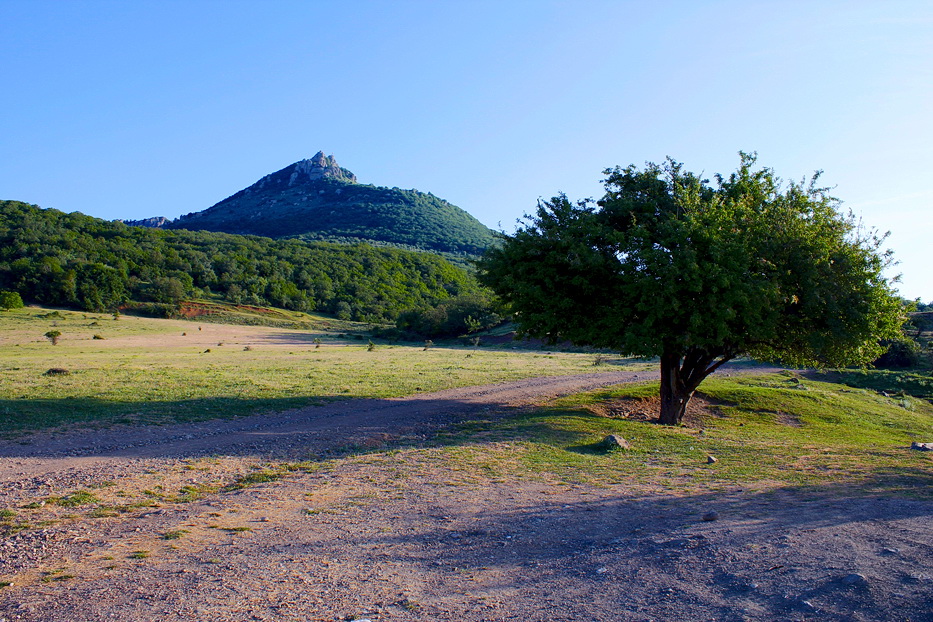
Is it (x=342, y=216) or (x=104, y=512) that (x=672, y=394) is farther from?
(x=342, y=216)

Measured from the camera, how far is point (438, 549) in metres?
6.68

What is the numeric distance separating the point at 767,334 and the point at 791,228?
2928 millimetres

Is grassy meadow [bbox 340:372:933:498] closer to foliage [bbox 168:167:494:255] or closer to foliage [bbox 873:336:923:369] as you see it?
foliage [bbox 873:336:923:369]

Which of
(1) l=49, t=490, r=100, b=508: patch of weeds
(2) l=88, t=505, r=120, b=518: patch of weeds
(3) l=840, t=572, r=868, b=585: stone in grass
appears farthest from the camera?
(1) l=49, t=490, r=100, b=508: patch of weeds

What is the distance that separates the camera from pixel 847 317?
16109mm

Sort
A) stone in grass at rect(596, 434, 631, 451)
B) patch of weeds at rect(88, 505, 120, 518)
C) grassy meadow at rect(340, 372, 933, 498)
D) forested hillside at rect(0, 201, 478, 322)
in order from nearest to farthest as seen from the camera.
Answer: patch of weeds at rect(88, 505, 120, 518)
grassy meadow at rect(340, 372, 933, 498)
stone in grass at rect(596, 434, 631, 451)
forested hillside at rect(0, 201, 478, 322)

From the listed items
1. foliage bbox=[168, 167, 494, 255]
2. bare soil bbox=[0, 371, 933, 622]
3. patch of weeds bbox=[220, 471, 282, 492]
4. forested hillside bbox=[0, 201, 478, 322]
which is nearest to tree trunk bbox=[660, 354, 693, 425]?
bare soil bbox=[0, 371, 933, 622]

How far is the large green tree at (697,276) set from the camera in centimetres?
1541

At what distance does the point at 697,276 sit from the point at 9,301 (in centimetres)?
6891

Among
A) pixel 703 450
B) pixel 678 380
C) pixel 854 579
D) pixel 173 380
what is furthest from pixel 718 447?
pixel 173 380

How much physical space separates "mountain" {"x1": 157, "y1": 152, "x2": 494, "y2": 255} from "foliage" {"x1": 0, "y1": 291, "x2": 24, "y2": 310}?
84748mm

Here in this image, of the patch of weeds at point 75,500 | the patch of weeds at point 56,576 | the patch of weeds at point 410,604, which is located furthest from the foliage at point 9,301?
the patch of weeds at point 410,604

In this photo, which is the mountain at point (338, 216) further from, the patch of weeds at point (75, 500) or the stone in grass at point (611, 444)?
the patch of weeds at point (75, 500)

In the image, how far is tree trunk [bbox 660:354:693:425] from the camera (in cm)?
1872
